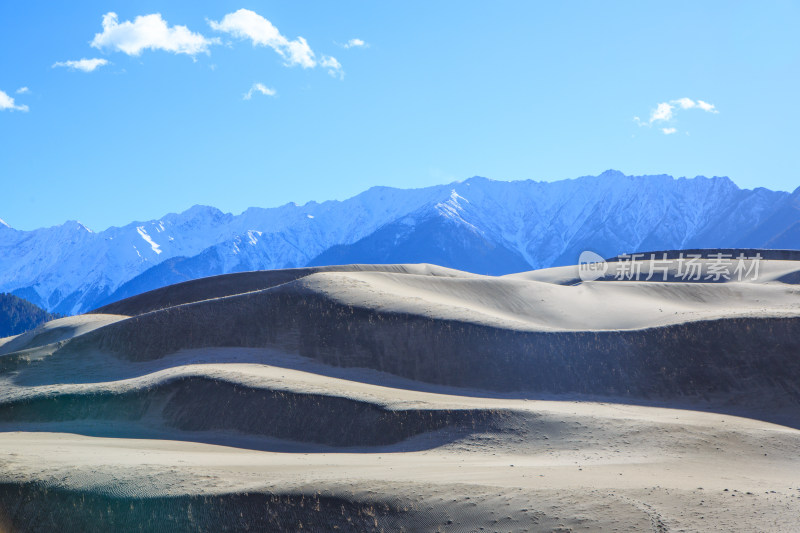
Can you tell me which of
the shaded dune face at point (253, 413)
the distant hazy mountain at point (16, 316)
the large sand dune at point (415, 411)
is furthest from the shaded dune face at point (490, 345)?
the distant hazy mountain at point (16, 316)

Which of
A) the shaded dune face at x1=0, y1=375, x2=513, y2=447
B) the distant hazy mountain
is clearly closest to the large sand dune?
the shaded dune face at x1=0, y1=375, x2=513, y2=447

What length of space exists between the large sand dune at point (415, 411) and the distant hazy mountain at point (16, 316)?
13084cm

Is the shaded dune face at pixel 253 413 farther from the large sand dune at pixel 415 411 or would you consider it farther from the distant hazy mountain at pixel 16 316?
the distant hazy mountain at pixel 16 316

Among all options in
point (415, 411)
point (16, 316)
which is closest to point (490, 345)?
point (415, 411)

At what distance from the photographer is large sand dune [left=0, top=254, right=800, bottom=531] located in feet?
51.2

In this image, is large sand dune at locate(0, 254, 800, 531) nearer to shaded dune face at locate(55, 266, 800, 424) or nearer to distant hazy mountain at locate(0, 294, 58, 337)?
shaded dune face at locate(55, 266, 800, 424)

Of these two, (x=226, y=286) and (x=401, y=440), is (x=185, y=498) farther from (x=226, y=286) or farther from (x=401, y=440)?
(x=226, y=286)

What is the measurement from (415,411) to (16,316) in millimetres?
167617

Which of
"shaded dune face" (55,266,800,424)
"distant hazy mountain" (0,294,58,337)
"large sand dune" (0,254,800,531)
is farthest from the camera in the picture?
"distant hazy mountain" (0,294,58,337)

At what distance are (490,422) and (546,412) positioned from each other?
2.17 metres

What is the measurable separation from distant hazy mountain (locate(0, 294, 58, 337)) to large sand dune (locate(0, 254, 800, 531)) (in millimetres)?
130838

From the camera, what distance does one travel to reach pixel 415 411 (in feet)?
79.8

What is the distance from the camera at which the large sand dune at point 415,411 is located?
51.2 ft

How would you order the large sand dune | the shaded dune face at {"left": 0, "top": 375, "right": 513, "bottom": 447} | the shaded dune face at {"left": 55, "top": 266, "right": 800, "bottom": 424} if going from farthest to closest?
the shaded dune face at {"left": 55, "top": 266, "right": 800, "bottom": 424}
the shaded dune face at {"left": 0, "top": 375, "right": 513, "bottom": 447}
the large sand dune
